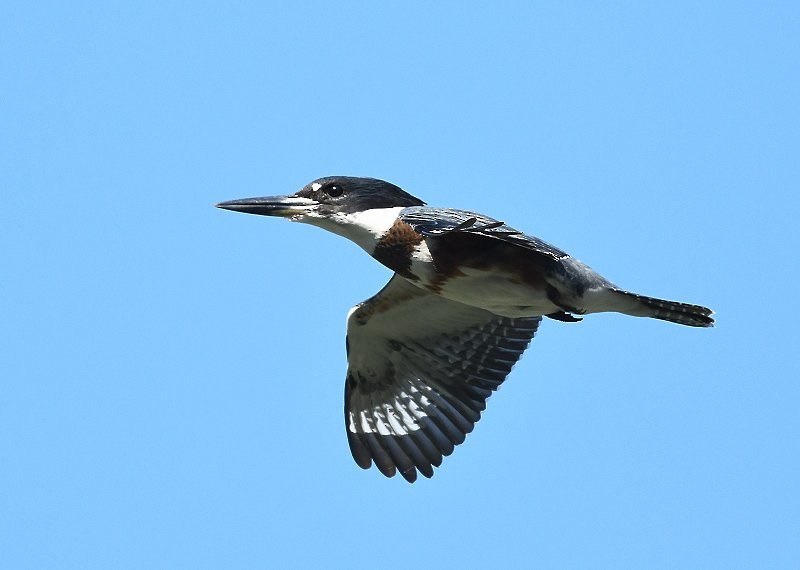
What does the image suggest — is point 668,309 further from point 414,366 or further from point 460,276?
point 414,366

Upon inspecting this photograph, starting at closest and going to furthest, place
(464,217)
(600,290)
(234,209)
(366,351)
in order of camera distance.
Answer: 1. (464,217)
2. (600,290)
3. (234,209)
4. (366,351)

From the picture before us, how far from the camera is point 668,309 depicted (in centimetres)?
945

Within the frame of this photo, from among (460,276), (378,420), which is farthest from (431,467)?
(460,276)

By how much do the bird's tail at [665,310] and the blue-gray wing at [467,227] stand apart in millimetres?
733

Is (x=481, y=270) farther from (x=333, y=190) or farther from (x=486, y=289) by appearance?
(x=333, y=190)

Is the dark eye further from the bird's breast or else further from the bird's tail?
the bird's tail

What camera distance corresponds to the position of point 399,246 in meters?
9.14

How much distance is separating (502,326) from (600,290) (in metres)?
1.69

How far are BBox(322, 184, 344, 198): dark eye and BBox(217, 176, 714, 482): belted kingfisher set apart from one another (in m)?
0.01

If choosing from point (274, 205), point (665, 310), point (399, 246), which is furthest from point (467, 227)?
point (274, 205)

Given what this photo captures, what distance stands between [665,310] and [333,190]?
2.54m

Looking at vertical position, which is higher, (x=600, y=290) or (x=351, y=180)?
(x=351, y=180)

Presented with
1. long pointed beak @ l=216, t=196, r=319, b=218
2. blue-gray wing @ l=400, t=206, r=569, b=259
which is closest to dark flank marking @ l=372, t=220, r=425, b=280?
blue-gray wing @ l=400, t=206, r=569, b=259

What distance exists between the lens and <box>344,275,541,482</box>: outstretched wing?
10.7 m
